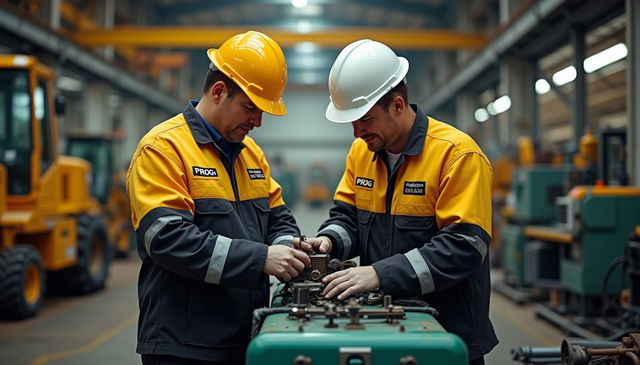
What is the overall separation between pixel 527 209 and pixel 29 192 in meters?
5.94

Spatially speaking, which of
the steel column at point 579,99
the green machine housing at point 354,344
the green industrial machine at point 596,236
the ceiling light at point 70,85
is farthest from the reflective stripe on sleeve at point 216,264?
the ceiling light at point 70,85

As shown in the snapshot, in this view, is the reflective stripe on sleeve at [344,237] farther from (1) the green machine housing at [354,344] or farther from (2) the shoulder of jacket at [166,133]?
(1) the green machine housing at [354,344]

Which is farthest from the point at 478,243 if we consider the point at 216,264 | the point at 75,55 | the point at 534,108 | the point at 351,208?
the point at 75,55

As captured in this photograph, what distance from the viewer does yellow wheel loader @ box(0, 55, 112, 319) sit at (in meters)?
6.92

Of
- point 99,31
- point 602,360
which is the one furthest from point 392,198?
point 99,31

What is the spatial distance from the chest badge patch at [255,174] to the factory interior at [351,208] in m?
0.01

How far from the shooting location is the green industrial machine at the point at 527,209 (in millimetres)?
8430

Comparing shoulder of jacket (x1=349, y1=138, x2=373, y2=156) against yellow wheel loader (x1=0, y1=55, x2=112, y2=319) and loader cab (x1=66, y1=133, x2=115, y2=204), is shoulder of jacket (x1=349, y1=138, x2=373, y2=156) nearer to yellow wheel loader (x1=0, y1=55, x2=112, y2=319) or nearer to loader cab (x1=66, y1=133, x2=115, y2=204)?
yellow wheel loader (x1=0, y1=55, x2=112, y2=319)

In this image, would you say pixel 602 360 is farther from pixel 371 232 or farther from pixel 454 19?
pixel 454 19

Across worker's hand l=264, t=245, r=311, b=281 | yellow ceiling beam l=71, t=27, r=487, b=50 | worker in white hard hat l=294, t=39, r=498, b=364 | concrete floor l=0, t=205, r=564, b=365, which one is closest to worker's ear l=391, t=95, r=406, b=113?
worker in white hard hat l=294, t=39, r=498, b=364

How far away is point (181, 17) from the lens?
22.8 metres

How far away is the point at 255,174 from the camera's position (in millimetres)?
2834

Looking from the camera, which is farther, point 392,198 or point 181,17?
point 181,17

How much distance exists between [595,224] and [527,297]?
227cm
